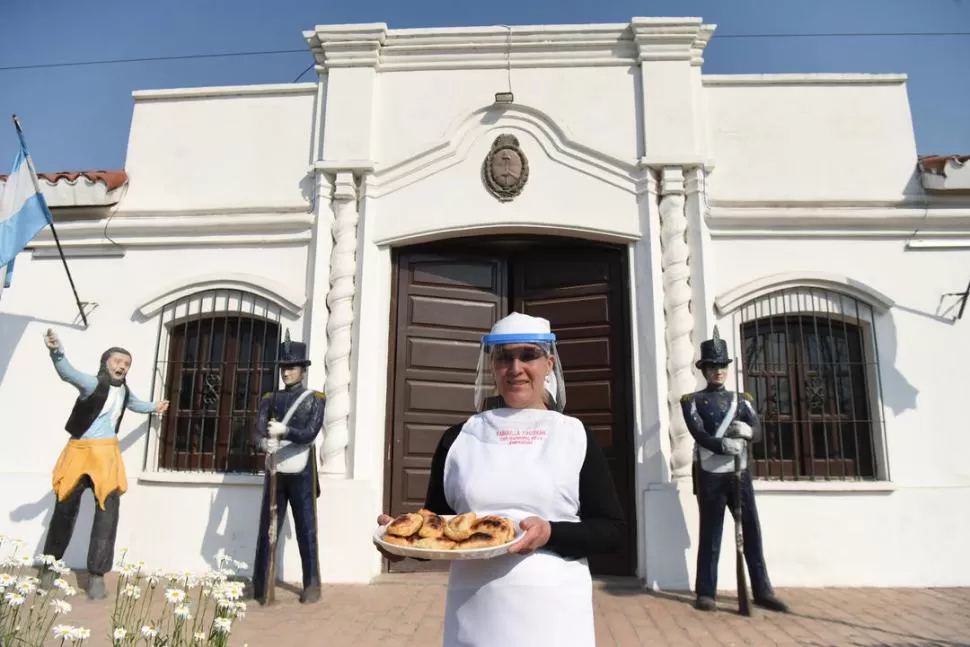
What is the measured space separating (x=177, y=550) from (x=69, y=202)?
3.83m

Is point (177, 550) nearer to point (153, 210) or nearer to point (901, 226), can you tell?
point (153, 210)

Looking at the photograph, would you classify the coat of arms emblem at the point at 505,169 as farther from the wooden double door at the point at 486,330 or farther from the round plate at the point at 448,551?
the round plate at the point at 448,551

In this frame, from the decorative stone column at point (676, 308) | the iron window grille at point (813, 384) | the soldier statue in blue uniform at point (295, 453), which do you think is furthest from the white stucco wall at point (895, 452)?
the soldier statue in blue uniform at point (295, 453)

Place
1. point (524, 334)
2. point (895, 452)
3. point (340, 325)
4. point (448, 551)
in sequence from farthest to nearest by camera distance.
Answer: point (340, 325)
point (895, 452)
point (524, 334)
point (448, 551)

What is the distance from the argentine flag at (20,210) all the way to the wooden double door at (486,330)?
3470mm

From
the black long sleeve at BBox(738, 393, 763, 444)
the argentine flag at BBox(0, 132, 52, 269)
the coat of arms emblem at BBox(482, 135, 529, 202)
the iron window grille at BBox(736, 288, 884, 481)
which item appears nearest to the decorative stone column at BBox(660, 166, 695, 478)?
the iron window grille at BBox(736, 288, 884, 481)

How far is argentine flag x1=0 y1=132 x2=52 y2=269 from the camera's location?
6059mm

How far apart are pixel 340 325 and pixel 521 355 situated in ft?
14.8

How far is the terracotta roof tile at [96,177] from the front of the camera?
6.89 metres

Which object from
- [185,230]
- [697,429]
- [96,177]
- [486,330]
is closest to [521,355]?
[697,429]

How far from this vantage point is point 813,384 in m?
6.17

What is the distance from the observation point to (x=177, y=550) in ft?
20.1

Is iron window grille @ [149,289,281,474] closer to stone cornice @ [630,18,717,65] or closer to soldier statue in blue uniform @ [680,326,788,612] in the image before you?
soldier statue in blue uniform @ [680,326,788,612]

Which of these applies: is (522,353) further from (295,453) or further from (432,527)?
(295,453)
